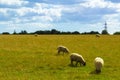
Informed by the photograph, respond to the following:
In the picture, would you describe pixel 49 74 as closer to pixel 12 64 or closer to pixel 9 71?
pixel 9 71

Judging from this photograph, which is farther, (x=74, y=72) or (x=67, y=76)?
(x=74, y=72)

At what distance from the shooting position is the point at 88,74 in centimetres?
2362

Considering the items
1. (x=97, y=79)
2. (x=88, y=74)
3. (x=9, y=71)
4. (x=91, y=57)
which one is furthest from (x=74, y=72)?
(x=91, y=57)

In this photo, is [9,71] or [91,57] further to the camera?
[91,57]

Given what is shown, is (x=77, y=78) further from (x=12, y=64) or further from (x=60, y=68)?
(x=12, y=64)

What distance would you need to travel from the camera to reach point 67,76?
22.9 metres

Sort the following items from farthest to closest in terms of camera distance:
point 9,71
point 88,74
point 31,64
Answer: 1. point 31,64
2. point 9,71
3. point 88,74

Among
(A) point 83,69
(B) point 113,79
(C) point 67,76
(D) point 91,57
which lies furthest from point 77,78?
(D) point 91,57

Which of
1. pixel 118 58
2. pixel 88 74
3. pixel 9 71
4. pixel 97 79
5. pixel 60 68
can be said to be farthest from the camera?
pixel 118 58

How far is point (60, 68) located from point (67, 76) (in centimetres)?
434

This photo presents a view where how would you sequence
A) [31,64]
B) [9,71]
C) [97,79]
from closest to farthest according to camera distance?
1. [97,79]
2. [9,71]
3. [31,64]

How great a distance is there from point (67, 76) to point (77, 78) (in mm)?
956

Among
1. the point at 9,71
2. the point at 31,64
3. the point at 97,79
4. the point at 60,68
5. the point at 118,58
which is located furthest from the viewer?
the point at 118,58

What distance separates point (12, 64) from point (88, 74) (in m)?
8.12
